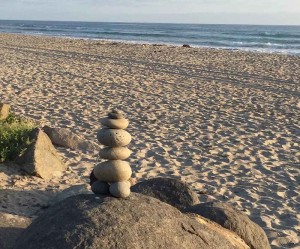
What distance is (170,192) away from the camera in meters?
5.14

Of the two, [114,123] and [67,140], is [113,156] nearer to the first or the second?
[114,123]

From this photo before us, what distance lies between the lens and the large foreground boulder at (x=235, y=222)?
14.1 feet

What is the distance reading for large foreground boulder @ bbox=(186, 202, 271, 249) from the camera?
14.1ft

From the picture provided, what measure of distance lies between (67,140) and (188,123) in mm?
3277

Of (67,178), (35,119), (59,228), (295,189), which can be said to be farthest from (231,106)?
(59,228)

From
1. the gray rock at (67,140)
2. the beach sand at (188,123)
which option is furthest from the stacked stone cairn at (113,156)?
the gray rock at (67,140)

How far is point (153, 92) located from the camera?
1473 cm

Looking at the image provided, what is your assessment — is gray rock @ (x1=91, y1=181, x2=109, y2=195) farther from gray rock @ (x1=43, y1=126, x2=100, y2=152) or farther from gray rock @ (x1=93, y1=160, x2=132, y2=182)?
gray rock @ (x1=43, y1=126, x2=100, y2=152)

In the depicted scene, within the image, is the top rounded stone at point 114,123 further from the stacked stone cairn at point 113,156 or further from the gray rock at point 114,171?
the gray rock at point 114,171

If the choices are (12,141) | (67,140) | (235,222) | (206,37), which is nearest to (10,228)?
(235,222)

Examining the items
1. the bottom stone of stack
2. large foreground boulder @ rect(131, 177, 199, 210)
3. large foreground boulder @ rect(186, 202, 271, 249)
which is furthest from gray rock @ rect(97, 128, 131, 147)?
large foreground boulder @ rect(131, 177, 199, 210)

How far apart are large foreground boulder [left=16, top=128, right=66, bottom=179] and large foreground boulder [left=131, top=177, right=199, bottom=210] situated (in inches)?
80.1

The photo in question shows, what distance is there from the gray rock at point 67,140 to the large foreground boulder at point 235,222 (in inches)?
165

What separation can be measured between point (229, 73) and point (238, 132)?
1017 cm
